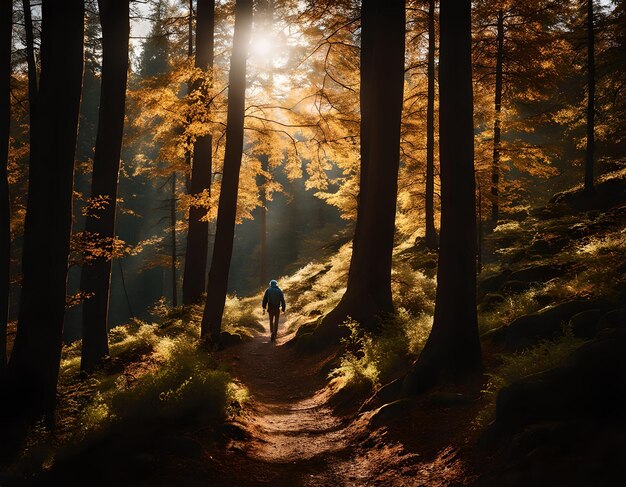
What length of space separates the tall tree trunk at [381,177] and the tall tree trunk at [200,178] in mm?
5365

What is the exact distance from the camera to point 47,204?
5.87 m

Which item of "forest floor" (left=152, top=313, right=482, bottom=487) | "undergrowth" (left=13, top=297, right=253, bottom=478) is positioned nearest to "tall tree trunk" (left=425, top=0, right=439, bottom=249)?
"forest floor" (left=152, top=313, right=482, bottom=487)

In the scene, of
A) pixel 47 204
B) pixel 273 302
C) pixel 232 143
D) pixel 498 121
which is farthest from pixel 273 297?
pixel 498 121

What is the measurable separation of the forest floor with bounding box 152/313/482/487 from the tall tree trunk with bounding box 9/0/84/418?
254 centimetres

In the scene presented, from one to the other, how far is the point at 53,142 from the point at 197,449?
14.1 feet

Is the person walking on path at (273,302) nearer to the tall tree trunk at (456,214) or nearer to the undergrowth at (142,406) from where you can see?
the undergrowth at (142,406)

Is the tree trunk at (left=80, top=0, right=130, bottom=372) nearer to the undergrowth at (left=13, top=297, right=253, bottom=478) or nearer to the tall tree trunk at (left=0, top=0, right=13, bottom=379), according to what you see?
the undergrowth at (left=13, top=297, right=253, bottom=478)

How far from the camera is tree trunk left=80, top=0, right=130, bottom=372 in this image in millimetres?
9695

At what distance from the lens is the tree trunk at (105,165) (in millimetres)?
9695

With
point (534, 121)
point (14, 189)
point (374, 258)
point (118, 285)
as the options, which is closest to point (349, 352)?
point (374, 258)

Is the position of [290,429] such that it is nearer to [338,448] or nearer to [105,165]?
[338,448]

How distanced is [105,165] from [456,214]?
765 cm

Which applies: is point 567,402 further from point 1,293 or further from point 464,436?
point 1,293

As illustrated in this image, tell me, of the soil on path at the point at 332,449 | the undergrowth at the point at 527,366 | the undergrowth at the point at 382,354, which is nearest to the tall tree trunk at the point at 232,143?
the undergrowth at the point at 382,354
